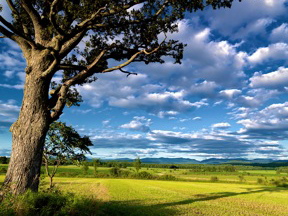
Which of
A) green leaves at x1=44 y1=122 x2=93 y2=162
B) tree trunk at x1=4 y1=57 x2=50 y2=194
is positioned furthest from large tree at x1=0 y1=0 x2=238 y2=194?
green leaves at x1=44 y1=122 x2=93 y2=162

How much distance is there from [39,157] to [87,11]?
25.6ft

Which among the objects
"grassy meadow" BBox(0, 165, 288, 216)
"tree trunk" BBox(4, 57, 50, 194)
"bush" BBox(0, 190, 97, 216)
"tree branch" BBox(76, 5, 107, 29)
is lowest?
"grassy meadow" BBox(0, 165, 288, 216)

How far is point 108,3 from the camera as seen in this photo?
12.5m

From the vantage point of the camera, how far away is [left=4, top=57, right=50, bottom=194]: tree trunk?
36.2ft

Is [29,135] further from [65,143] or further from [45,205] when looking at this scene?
[65,143]

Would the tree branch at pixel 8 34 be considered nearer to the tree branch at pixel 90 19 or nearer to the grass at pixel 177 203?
the tree branch at pixel 90 19

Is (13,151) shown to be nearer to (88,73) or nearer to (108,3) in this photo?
(88,73)

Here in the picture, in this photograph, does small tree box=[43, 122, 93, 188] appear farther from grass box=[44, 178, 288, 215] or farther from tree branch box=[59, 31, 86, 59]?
tree branch box=[59, 31, 86, 59]

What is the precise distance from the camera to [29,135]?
11531 mm

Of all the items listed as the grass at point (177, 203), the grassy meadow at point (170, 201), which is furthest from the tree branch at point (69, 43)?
the grass at point (177, 203)

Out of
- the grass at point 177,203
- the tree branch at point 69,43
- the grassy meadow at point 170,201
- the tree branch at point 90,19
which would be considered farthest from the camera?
the grass at point 177,203

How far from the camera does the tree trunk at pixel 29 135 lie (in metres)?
11.0

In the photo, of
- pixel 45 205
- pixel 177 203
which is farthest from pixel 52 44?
pixel 177 203

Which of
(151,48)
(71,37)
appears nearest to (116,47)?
(151,48)
